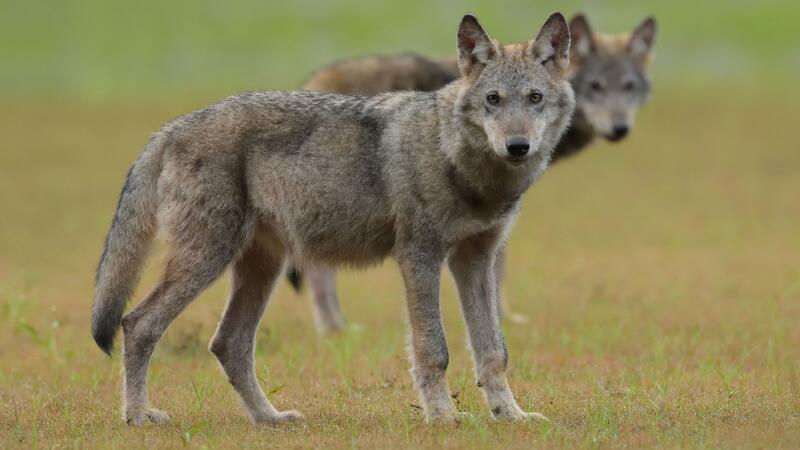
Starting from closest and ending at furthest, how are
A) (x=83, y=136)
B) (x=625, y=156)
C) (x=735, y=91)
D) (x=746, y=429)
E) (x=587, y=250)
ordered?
(x=746, y=429), (x=587, y=250), (x=625, y=156), (x=83, y=136), (x=735, y=91)

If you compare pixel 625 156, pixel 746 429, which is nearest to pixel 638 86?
pixel 746 429

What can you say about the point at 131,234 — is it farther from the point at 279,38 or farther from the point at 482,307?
the point at 279,38

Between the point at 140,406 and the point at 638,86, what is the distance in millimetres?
7609

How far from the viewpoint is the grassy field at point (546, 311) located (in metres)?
7.58

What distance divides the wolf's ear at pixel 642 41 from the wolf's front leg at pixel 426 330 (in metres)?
6.88

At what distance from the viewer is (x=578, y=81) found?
13.7 m

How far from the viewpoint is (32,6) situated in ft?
145

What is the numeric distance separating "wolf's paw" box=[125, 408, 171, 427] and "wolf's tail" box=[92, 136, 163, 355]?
60 cm

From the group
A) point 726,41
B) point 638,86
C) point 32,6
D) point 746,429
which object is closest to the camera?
point 746,429

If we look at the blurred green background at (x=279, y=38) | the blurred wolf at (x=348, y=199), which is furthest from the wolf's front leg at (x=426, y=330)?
the blurred green background at (x=279, y=38)

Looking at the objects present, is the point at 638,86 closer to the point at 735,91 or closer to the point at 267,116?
the point at 267,116

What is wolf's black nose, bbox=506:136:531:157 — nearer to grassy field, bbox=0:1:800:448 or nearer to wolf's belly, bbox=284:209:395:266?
wolf's belly, bbox=284:209:395:266

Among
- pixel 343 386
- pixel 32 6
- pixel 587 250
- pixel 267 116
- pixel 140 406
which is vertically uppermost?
pixel 267 116

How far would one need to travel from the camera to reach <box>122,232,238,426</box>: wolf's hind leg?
7.66 m
